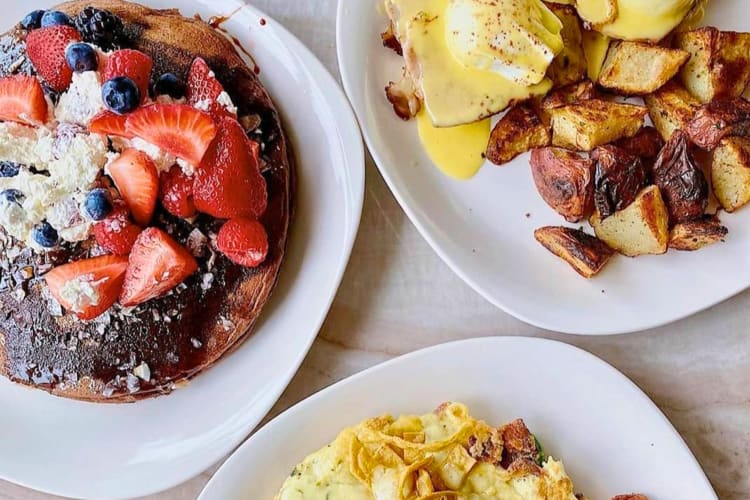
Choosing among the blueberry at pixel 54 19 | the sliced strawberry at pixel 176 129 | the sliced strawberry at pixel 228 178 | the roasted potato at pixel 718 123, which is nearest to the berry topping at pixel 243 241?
the sliced strawberry at pixel 228 178

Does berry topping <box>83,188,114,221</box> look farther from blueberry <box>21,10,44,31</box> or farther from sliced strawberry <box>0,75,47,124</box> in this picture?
blueberry <box>21,10,44,31</box>

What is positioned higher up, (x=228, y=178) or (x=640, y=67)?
(x=640, y=67)

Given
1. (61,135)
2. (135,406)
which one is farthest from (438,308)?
(61,135)

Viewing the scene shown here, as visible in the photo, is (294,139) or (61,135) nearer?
(61,135)

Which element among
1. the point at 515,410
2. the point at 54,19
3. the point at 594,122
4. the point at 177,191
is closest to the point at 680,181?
the point at 594,122

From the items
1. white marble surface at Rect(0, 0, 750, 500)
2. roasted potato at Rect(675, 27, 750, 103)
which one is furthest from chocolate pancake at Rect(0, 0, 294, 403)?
roasted potato at Rect(675, 27, 750, 103)

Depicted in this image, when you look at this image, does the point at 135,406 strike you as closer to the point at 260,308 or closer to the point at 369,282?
the point at 260,308

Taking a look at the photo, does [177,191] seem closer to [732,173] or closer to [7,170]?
[7,170]
